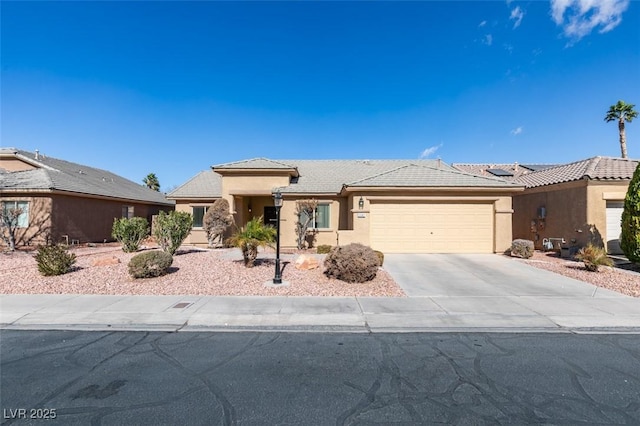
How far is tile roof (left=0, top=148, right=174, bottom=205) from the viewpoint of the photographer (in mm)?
15524

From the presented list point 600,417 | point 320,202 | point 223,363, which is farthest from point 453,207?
point 223,363

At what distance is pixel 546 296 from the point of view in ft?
24.5

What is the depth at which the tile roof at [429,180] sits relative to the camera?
13906mm

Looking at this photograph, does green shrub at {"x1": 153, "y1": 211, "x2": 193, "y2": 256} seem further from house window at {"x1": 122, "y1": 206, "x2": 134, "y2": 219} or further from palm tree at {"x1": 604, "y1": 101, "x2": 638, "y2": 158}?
palm tree at {"x1": 604, "y1": 101, "x2": 638, "y2": 158}

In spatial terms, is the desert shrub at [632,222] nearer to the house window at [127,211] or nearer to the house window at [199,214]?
the house window at [199,214]

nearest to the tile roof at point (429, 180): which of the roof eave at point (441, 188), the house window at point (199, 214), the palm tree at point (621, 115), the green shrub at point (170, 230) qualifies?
the roof eave at point (441, 188)

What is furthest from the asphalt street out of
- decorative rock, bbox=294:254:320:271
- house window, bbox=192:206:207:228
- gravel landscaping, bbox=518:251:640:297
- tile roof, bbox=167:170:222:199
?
tile roof, bbox=167:170:222:199

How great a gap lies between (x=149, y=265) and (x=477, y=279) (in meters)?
10.3

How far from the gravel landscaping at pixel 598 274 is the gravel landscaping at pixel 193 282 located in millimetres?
6265

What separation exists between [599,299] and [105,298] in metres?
12.3

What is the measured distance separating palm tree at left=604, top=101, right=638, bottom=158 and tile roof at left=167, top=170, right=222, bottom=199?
35.1 meters

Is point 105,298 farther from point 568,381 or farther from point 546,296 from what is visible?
point 546,296

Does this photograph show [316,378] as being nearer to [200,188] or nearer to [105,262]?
[105,262]

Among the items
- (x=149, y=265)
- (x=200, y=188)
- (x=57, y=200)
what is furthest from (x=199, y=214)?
(x=149, y=265)
